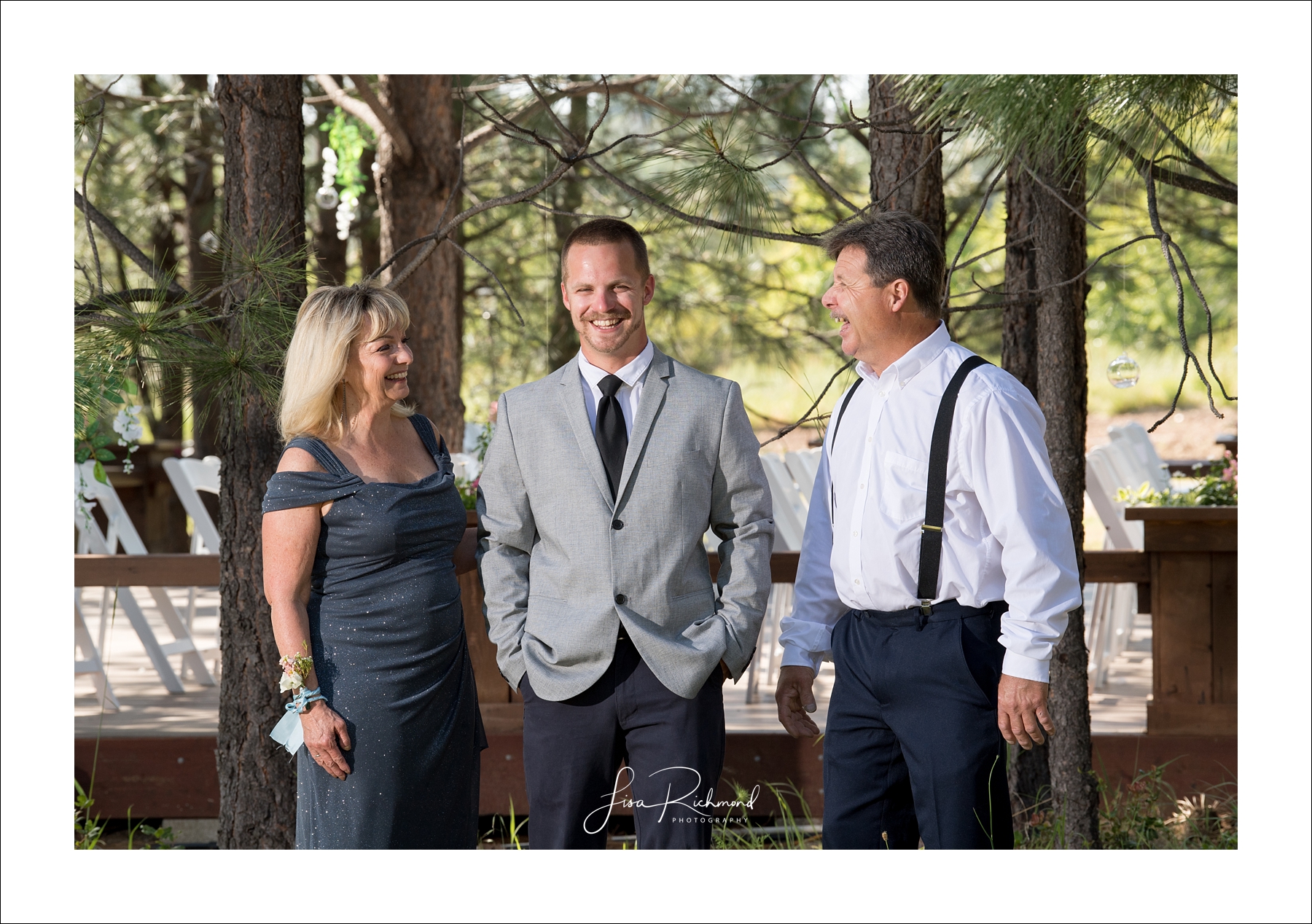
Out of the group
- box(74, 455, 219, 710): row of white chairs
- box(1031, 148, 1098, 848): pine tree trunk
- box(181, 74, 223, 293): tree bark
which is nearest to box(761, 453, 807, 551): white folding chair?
box(1031, 148, 1098, 848): pine tree trunk

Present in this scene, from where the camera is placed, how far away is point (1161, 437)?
14.2m

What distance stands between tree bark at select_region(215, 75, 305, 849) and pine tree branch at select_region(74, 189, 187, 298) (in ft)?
0.73

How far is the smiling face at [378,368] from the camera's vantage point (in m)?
2.11

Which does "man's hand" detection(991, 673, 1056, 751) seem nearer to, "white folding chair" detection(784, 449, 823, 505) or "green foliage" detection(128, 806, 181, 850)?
"green foliage" detection(128, 806, 181, 850)

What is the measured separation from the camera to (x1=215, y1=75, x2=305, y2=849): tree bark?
290 cm

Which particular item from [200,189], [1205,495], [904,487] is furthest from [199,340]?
[200,189]

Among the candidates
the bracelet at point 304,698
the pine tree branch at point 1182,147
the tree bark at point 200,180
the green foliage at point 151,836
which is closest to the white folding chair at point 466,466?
the green foliage at point 151,836

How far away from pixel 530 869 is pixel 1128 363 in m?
2.82

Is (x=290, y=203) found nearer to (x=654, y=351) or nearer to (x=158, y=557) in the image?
(x=654, y=351)

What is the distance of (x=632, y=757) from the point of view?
208 cm

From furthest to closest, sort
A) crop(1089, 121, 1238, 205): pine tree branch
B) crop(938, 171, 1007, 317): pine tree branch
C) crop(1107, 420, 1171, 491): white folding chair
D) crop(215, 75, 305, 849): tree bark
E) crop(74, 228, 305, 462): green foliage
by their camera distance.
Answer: crop(1107, 420, 1171, 491): white folding chair, crop(215, 75, 305, 849): tree bark, crop(74, 228, 305, 462): green foliage, crop(938, 171, 1007, 317): pine tree branch, crop(1089, 121, 1238, 205): pine tree branch

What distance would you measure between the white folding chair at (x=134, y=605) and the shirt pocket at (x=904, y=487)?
3468 mm

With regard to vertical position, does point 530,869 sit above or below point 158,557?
below

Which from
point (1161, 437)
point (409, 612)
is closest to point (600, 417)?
point (409, 612)
